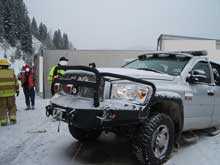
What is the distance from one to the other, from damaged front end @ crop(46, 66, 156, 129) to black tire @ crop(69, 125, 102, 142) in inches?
49.8

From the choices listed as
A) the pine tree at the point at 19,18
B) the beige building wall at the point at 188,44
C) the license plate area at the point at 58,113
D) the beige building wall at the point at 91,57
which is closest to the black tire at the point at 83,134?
the license plate area at the point at 58,113

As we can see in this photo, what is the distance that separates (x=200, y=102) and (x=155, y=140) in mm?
1750

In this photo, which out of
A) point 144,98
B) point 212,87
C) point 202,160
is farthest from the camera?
point 212,87

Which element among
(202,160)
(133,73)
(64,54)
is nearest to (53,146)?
(133,73)

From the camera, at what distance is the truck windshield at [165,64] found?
6109mm

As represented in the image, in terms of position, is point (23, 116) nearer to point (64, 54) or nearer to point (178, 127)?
point (178, 127)

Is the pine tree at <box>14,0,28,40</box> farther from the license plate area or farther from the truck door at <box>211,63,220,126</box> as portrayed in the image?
the license plate area

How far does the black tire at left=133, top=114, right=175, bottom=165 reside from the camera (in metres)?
4.87

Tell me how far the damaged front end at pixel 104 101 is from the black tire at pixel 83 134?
126 centimetres

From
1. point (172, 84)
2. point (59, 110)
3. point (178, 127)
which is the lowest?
point (178, 127)

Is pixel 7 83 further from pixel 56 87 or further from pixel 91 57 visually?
pixel 91 57

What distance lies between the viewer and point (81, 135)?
6547 mm

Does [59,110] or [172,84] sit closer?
[59,110]

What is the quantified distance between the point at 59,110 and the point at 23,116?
5.76 metres
